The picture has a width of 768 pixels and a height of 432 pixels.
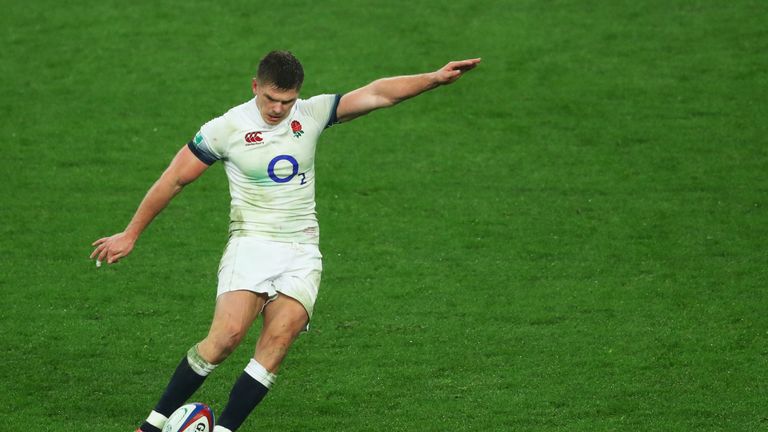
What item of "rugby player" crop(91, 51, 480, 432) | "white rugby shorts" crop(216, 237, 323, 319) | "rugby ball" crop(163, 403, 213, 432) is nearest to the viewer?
"rugby ball" crop(163, 403, 213, 432)

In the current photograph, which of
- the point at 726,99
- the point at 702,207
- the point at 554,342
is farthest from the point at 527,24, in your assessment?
the point at 554,342

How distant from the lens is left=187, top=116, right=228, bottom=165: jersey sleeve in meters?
7.89

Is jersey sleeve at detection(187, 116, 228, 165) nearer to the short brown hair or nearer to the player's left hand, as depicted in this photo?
the short brown hair

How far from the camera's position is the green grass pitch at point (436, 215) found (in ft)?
30.4

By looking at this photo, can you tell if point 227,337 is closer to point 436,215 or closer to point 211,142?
point 211,142

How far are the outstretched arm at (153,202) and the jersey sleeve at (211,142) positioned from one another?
48 mm

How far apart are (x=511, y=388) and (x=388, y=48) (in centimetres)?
895

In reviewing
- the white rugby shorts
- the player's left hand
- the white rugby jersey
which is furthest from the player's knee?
the player's left hand

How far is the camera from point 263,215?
26.2 ft

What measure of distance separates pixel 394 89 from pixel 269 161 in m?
0.99

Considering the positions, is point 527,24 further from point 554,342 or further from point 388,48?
point 554,342

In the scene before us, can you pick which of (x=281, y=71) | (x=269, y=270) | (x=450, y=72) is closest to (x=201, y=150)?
(x=281, y=71)

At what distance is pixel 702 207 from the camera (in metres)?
13.3

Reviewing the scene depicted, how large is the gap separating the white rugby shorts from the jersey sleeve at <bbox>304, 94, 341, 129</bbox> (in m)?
0.89
